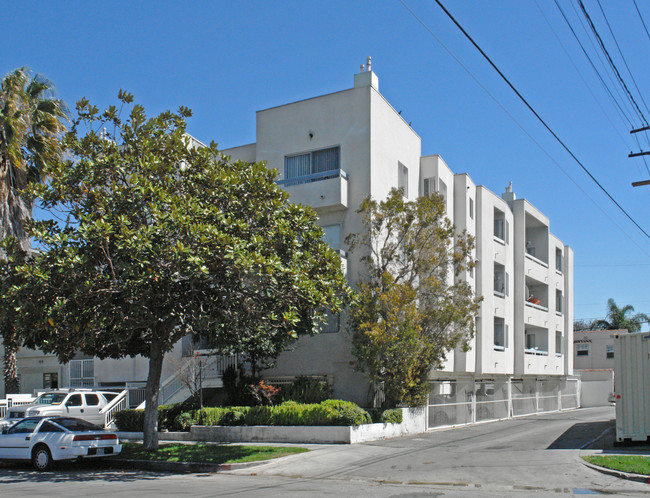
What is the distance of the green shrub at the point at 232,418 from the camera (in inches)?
894

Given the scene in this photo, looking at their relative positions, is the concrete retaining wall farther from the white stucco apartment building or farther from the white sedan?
the white sedan

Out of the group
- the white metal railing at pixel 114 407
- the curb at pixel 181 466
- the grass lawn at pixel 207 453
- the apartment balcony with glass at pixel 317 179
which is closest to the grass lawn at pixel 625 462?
the grass lawn at pixel 207 453

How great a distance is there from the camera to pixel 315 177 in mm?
25750

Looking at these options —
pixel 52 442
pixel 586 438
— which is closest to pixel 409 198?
pixel 586 438

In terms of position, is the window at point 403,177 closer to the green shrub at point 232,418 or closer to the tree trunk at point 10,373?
the green shrub at point 232,418

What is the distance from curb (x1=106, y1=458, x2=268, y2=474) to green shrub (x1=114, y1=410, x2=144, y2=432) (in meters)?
6.68

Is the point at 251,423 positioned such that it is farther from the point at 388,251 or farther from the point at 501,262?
the point at 501,262

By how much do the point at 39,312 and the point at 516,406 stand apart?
2605cm

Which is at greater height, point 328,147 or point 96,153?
point 328,147

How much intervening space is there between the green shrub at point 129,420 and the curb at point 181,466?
6.68m

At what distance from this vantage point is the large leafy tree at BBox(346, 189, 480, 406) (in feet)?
72.1

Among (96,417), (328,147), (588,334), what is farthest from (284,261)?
(588,334)

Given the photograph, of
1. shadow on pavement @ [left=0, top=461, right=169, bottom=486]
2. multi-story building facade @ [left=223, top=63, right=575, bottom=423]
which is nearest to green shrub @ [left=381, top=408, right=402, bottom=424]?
multi-story building facade @ [left=223, top=63, right=575, bottom=423]

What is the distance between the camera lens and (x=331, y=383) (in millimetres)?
24469
